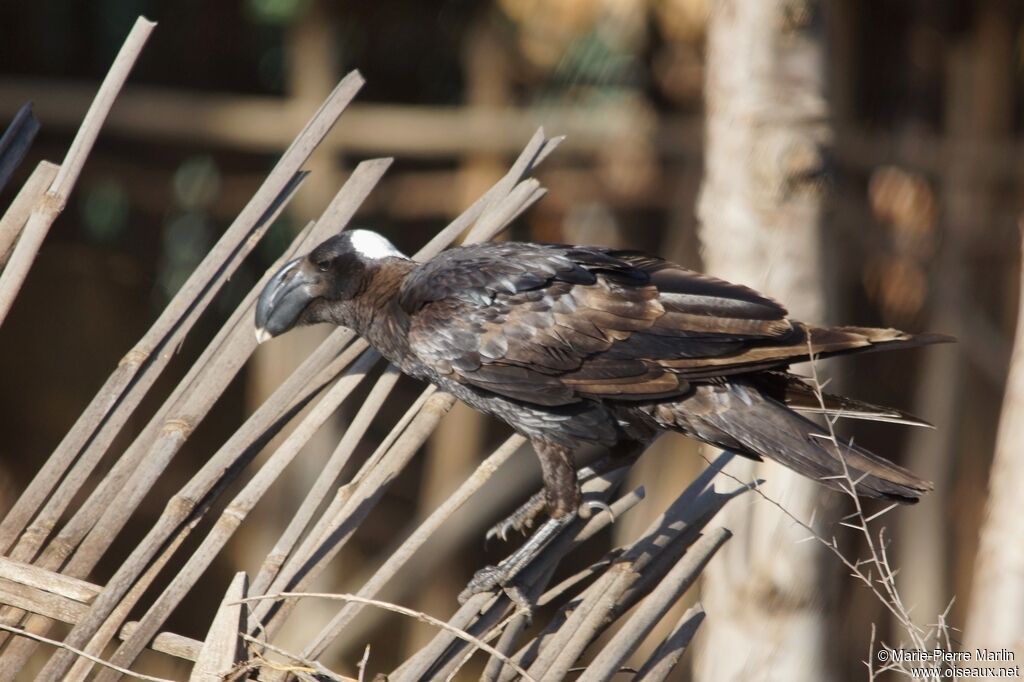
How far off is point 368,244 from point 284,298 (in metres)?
0.22

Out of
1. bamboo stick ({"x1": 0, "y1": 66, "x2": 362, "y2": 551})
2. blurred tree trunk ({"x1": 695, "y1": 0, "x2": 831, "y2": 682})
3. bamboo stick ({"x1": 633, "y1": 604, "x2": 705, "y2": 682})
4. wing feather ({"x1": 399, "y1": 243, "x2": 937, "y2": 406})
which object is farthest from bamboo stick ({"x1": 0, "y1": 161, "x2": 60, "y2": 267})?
blurred tree trunk ({"x1": 695, "y1": 0, "x2": 831, "y2": 682})

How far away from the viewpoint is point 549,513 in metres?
2.29

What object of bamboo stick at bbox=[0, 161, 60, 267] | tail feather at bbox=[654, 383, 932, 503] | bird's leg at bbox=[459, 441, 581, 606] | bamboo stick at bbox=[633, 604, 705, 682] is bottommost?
bamboo stick at bbox=[633, 604, 705, 682]

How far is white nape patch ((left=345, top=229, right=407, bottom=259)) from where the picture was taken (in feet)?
7.98

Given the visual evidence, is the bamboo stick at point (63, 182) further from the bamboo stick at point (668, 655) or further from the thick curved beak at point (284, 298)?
the bamboo stick at point (668, 655)

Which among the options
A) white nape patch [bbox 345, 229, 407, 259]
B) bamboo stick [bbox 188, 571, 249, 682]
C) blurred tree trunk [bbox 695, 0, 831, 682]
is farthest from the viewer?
blurred tree trunk [bbox 695, 0, 831, 682]

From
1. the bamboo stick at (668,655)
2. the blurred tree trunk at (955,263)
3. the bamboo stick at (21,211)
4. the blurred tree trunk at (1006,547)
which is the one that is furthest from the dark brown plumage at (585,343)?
the blurred tree trunk at (955,263)

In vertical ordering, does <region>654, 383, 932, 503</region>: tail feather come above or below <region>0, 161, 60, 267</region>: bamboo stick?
below

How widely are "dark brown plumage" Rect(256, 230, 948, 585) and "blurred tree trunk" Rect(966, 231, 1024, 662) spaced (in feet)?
2.52

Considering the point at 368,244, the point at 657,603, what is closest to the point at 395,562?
the point at 657,603

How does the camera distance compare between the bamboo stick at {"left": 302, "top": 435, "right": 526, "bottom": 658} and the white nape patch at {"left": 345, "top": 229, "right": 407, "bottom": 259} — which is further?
the white nape patch at {"left": 345, "top": 229, "right": 407, "bottom": 259}

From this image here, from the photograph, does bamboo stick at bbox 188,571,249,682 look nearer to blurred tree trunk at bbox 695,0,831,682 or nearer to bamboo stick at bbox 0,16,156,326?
bamboo stick at bbox 0,16,156,326

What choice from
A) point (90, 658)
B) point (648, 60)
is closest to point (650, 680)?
point (90, 658)

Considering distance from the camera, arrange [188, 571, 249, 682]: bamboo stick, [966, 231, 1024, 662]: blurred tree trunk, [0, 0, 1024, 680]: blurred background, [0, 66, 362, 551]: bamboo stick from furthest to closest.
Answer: [0, 0, 1024, 680]: blurred background → [966, 231, 1024, 662]: blurred tree trunk → [0, 66, 362, 551]: bamboo stick → [188, 571, 249, 682]: bamboo stick
